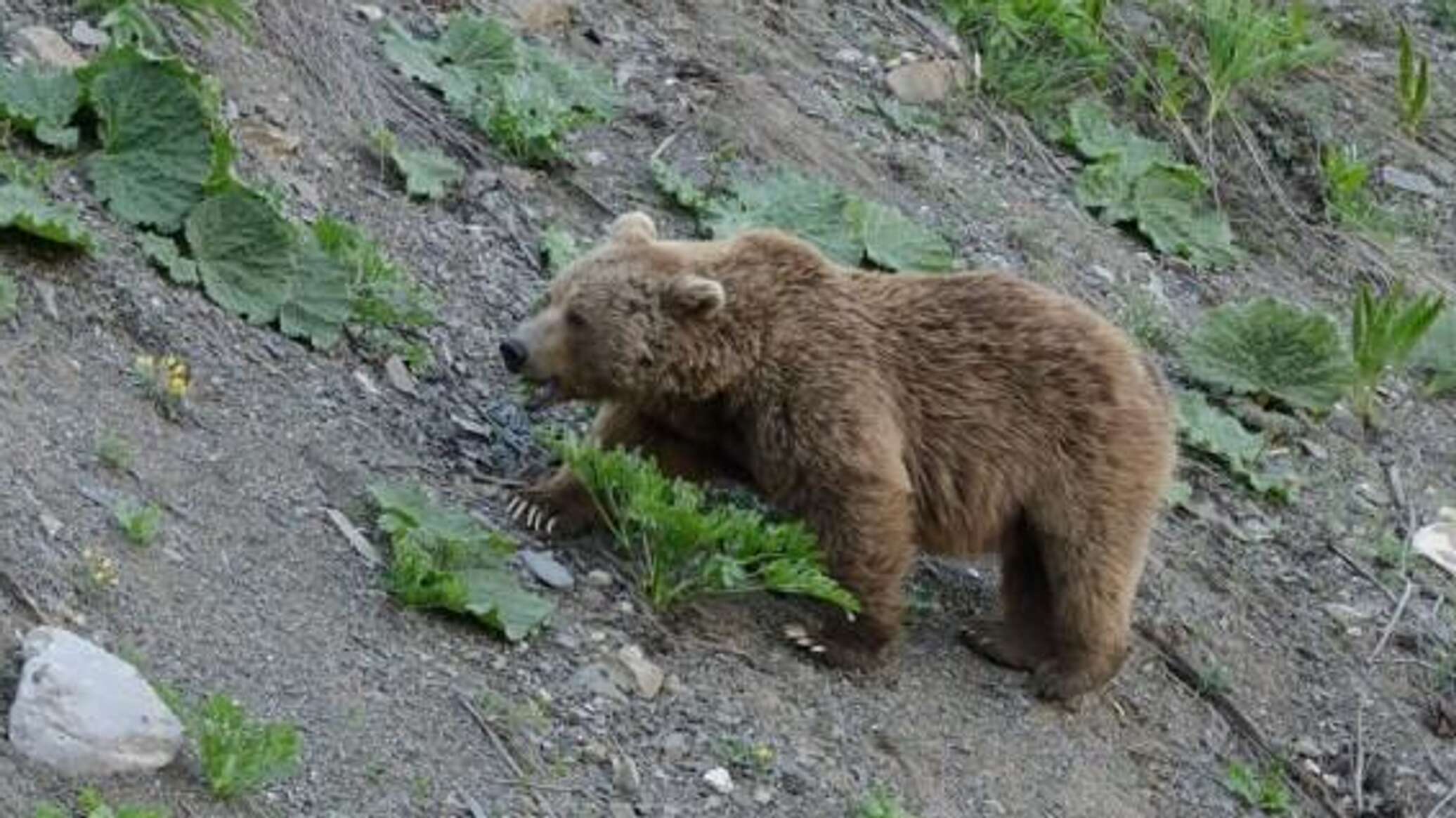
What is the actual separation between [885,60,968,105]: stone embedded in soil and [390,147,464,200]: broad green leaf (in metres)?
2.48

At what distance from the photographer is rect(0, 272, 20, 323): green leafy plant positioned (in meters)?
6.61

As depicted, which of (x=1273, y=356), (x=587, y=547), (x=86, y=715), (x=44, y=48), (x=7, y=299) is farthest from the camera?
(x=1273, y=356)

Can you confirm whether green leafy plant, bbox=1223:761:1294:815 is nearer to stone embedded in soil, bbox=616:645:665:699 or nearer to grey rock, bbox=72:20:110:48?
stone embedded in soil, bbox=616:645:665:699

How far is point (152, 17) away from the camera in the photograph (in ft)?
26.9

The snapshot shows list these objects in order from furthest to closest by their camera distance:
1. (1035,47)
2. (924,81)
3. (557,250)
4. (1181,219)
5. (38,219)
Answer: (1035,47), (924,81), (1181,219), (557,250), (38,219)

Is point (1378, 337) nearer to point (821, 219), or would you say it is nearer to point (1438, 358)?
point (1438, 358)

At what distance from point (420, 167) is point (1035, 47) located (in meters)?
3.43

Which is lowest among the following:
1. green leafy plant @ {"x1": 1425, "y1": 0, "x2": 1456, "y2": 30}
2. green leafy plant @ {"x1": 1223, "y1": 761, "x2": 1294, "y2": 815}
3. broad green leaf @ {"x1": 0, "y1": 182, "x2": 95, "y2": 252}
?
green leafy plant @ {"x1": 1223, "y1": 761, "x2": 1294, "y2": 815}

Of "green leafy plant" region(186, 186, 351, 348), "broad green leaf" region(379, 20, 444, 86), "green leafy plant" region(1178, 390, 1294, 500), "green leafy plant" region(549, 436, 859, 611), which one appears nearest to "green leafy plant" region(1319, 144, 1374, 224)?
"green leafy plant" region(1178, 390, 1294, 500)

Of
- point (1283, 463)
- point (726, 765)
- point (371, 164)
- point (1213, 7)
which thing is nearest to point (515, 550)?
point (726, 765)

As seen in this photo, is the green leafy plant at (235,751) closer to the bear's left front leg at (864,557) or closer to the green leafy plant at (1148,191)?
the bear's left front leg at (864,557)

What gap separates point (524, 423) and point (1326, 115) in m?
5.06

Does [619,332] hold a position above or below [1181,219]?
above

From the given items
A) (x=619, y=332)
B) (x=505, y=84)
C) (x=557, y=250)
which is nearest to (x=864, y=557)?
(x=619, y=332)
